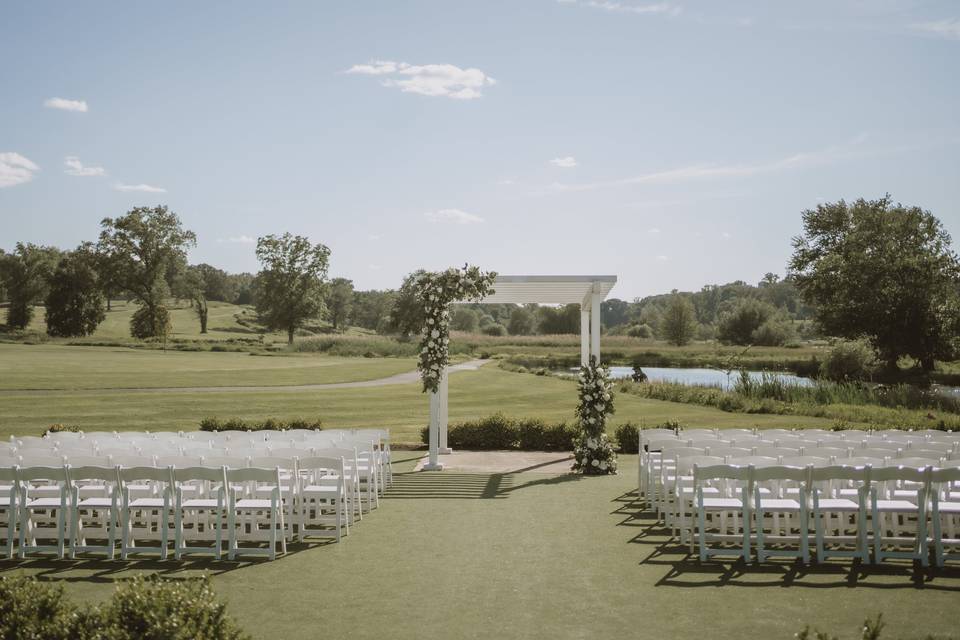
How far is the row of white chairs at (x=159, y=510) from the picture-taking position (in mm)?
8359

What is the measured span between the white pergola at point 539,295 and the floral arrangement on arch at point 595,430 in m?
0.98

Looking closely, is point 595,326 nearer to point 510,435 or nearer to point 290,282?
point 510,435

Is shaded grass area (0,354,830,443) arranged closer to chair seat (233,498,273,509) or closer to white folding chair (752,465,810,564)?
chair seat (233,498,273,509)

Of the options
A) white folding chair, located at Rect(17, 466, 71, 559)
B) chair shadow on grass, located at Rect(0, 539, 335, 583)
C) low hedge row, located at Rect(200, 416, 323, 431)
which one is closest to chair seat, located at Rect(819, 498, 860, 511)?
Answer: chair shadow on grass, located at Rect(0, 539, 335, 583)

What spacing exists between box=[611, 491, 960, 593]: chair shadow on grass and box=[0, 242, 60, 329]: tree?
79.4 m

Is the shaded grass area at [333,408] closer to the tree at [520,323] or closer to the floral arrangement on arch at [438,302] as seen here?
the floral arrangement on arch at [438,302]

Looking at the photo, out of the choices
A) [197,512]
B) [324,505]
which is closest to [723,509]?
[324,505]

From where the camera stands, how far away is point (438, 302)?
15.8 meters

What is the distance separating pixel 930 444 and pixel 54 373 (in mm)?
37602

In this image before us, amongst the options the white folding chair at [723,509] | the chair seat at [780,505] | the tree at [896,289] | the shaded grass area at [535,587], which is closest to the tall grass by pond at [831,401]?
the tree at [896,289]

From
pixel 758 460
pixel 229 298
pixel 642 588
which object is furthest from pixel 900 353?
pixel 229 298

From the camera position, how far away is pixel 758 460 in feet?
31.6

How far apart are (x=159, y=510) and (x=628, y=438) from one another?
38.2ft

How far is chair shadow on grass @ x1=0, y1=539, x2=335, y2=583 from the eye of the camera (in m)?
7.65
